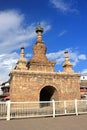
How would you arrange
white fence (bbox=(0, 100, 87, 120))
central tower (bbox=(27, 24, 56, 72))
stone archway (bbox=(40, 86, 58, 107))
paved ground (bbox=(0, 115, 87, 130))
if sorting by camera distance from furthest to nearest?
central tower (bbox=(27, 24, 56, 72)) < stone archway (bbox=(40, 86, 58, 107)) < white fence (bbox=(0, 100, 87, 120)) < paved ground (bbox=(0, 115, 87, 130))

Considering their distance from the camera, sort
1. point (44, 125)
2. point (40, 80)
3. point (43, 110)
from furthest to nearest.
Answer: point (40, 80) → point (43, 110) → point (44, 125)

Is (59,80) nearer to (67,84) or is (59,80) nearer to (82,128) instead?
(67,84)

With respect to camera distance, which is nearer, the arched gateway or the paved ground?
the paved ground

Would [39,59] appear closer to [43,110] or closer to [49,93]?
[49,93]

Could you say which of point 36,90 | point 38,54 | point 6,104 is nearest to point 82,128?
point 6,104

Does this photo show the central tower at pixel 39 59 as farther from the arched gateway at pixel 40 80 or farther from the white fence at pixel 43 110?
the white fence at pixel 43 110

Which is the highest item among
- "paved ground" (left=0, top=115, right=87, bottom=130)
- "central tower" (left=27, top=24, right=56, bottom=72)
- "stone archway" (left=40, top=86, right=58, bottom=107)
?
"central tower" (left=27, top=24, right=56, bottom=72)

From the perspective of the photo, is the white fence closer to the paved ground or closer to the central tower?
the paved ground

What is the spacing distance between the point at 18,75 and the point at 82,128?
17299 mm

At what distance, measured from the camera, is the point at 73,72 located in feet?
95.5

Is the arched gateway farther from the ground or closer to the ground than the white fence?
farther from the ground

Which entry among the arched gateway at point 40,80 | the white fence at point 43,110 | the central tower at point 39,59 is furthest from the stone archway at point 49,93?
the white fence at point 43,110

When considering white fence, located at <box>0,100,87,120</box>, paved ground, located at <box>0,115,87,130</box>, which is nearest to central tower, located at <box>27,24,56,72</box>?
white fence, located at <box>0,100,87,120</box>

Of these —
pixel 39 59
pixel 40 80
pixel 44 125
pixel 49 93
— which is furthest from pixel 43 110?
pixel 39 59
